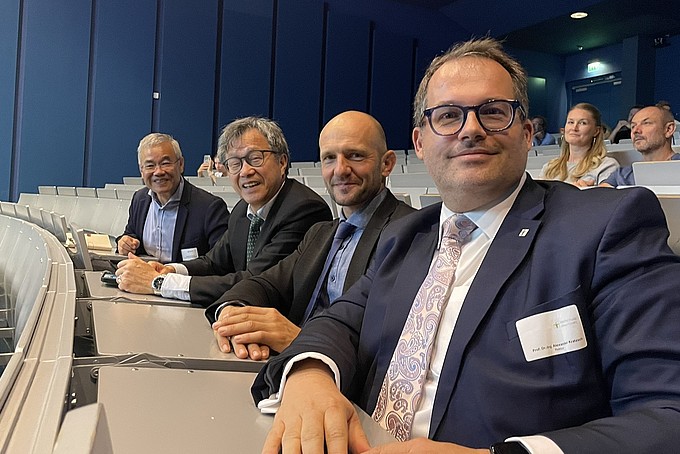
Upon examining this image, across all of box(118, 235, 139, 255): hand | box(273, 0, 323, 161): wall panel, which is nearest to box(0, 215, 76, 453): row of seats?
box(118, 235, 139, 255): hand

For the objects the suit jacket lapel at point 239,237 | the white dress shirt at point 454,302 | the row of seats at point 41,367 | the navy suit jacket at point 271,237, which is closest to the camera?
the row of seats at point 41,367

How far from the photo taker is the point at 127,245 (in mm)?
3211

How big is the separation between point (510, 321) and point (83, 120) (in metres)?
8.57

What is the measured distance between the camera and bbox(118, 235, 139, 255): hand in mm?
3209

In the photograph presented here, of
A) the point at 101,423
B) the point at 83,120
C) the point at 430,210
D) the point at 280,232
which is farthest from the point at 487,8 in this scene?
the point at 101,423

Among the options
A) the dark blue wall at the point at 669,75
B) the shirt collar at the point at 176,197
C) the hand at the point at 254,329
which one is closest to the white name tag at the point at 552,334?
the hand at the point at 254,329

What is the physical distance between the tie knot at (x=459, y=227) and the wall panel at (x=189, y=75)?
8.30 m

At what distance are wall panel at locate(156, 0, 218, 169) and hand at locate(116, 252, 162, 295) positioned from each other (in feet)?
24.0

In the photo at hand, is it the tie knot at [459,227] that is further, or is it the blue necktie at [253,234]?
the blue necktie at [253,234]

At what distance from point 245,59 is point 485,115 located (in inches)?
349

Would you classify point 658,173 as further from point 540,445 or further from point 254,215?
point 540,445

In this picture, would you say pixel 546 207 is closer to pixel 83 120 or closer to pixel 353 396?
pixel 353 396

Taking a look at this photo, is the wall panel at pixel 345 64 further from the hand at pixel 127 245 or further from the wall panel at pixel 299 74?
the hand at pixel 127 245

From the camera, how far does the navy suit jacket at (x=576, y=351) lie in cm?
79
